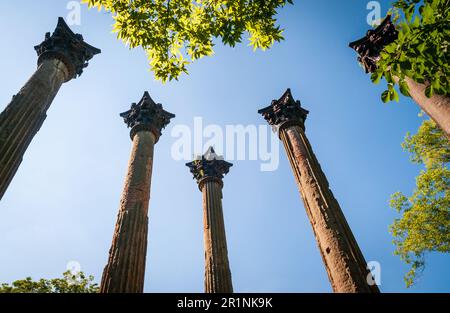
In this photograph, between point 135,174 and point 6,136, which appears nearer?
point 6,136

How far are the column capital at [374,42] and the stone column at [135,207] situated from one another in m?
7.03

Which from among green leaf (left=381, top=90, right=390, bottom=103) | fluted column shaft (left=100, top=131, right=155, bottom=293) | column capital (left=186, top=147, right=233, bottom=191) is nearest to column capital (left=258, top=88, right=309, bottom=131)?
column capital (left=186, top=147, right=233, bottom=191)

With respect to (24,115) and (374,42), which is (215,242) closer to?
(24,115)

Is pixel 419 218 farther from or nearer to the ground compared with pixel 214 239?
farther from the ground

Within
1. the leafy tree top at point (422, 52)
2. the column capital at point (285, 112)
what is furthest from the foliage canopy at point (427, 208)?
the leafy tree top at point (422, 52)

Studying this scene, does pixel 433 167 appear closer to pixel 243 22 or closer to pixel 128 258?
pixel 243 22

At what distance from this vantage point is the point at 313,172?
948 cm

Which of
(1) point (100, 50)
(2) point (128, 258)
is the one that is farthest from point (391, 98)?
(1) point (100, 50)

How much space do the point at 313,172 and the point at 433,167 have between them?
11.3 metres

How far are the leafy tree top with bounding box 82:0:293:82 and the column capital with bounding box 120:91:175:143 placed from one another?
4.03 meters

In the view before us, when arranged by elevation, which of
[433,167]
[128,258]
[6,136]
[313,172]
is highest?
[433,167]

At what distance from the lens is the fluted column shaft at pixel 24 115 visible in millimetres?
6234

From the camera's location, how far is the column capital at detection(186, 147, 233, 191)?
567 inches
